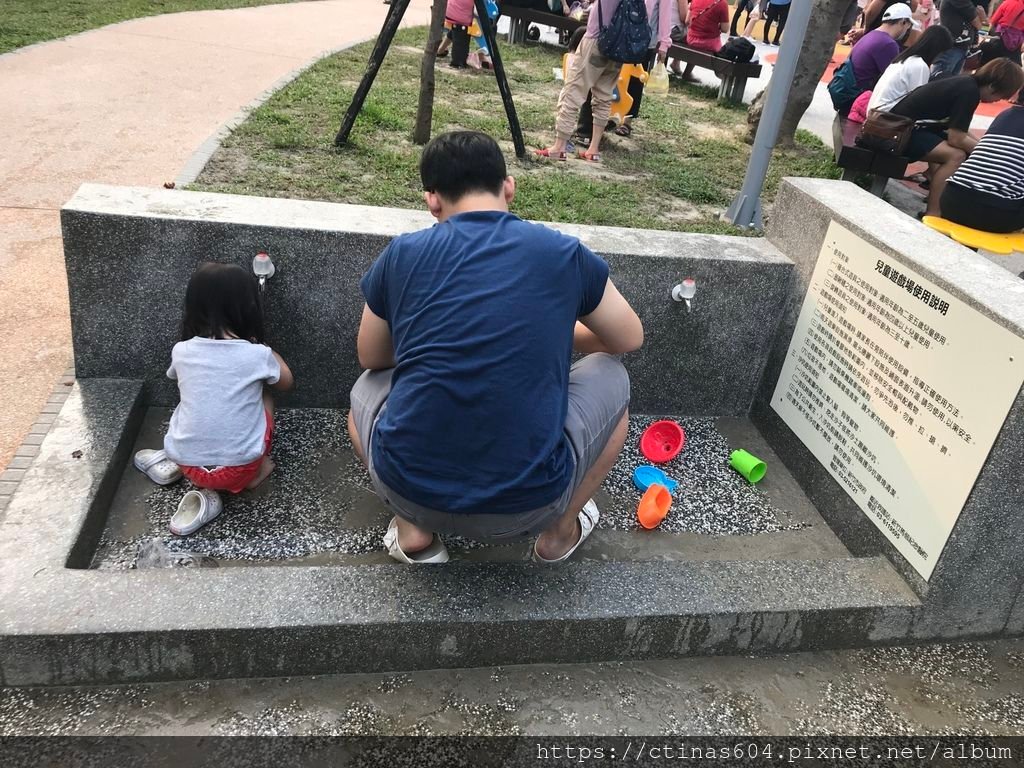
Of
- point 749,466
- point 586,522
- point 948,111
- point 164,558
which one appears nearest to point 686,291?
point 749,466

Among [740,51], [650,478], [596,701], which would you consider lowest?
[596,701]

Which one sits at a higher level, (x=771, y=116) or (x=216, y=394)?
(x=771, y=116)

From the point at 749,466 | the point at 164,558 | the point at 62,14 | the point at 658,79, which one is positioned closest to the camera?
the point at 164,558

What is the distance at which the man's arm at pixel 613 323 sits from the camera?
7.98 ft

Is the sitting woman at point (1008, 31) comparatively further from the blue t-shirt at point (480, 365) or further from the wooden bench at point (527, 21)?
the blue t-shirt at point (480, 365)

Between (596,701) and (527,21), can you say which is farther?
(527,21)

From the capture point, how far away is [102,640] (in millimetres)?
2123

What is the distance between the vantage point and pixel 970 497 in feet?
8.18

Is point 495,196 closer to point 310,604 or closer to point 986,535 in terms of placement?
point 310,604

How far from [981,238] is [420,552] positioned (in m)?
4.12

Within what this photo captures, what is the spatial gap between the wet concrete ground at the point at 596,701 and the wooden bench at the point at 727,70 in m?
9.19

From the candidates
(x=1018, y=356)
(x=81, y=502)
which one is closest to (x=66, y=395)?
(x=81, y=502)

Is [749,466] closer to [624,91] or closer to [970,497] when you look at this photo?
[970,497]

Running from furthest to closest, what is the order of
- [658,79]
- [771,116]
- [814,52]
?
[658,79] < [814,52] < [771,116]
